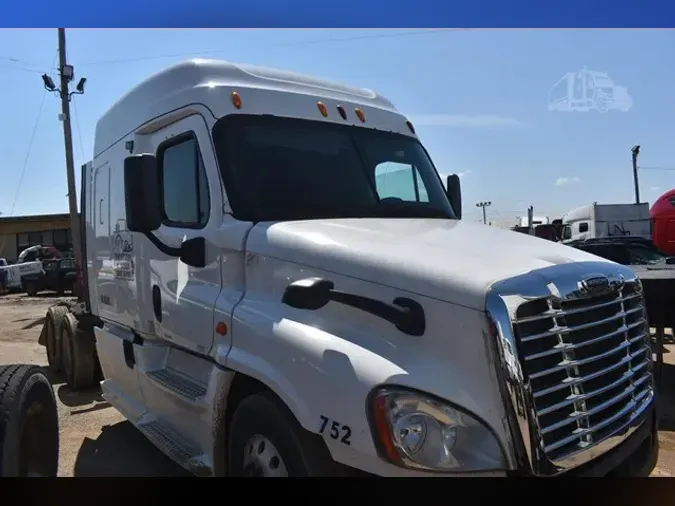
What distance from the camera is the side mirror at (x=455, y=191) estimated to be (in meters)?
4.30

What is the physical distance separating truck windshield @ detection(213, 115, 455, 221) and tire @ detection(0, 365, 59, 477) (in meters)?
1.68

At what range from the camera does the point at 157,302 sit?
159 inches

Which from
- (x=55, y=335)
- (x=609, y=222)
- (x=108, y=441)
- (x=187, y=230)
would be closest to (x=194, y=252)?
(x=187, y=230)

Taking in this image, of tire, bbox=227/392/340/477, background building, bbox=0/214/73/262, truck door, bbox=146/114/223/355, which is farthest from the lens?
background building, bbox=0/214/73/262

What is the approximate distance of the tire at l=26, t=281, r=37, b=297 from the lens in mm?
18881

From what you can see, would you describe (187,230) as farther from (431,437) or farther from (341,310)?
(431,437)

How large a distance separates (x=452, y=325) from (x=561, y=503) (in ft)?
2.85

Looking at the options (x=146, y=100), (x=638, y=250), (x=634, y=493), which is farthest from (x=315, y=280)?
(x=638, y=250)

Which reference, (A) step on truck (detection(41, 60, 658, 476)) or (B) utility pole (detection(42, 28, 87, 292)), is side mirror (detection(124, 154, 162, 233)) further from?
(B) utility pole (detection(42, 28, 87, 292))

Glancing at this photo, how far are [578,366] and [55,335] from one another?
6.73m

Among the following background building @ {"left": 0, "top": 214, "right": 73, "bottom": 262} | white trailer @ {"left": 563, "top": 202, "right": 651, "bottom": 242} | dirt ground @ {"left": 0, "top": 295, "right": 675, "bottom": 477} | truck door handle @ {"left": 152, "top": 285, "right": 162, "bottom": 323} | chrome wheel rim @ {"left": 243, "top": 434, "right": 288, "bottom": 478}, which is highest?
background building @ {"left": 0, "top": 214, "right": 73, "bottom": 262}

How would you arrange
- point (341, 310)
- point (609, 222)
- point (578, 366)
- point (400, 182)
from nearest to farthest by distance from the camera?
point (578, 366) → point (341, 310) → point (400, 182) → point (609, 222)

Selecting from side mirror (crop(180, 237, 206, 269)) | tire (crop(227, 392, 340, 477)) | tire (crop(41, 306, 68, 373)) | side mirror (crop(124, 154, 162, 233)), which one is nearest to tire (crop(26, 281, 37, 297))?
tire (crop(41, 306, 68, 373))

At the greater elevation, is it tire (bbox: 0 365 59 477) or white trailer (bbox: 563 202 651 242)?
white trailer (bbox: 563 202 651 242)
